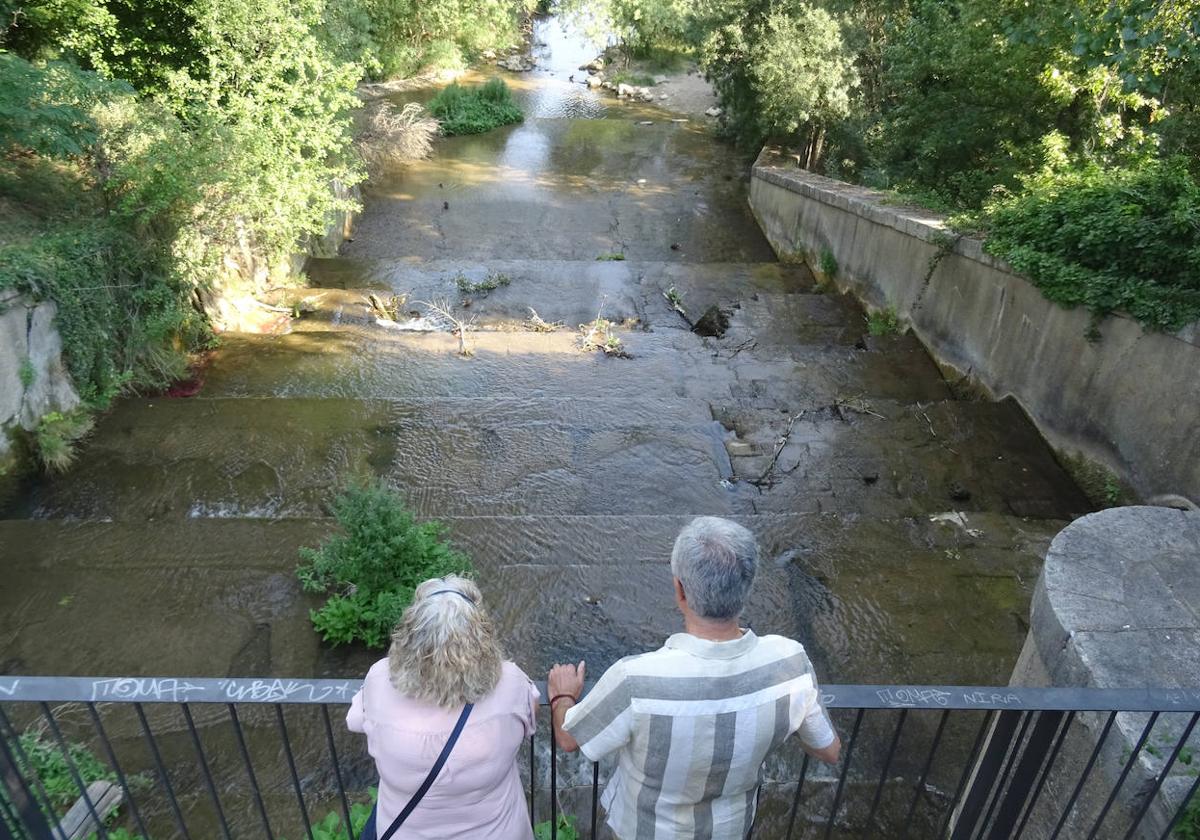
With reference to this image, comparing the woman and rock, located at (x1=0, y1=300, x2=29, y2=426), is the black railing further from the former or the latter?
rock, located at (x1=0, y1=300, x2=29, y2=426)

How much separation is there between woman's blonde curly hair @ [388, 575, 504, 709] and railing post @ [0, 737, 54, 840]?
3.56 ft

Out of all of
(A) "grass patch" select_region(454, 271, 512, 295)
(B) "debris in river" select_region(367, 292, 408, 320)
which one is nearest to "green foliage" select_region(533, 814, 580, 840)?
(B) "debris in river" select_region(367, 292, 408, 320)

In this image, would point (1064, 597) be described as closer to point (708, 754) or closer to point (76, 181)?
point (708, 754)

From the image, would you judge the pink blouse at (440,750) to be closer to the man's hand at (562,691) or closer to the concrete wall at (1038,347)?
the man's hand at (562,691)

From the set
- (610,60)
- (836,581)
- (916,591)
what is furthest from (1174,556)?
(610,60)

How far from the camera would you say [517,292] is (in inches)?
455

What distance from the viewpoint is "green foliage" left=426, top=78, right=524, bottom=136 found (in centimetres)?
2244

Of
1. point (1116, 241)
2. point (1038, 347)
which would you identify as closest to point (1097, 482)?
point (1038, 347)

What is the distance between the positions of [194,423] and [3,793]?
4898 mm

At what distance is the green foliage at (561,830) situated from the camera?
9.85 feet

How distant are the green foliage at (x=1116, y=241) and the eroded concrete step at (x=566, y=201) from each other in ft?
27.6

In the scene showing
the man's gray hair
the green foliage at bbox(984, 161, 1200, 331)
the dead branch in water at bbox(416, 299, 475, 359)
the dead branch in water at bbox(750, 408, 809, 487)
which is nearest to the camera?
the man's gray hair

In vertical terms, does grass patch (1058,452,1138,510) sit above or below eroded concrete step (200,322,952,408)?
above

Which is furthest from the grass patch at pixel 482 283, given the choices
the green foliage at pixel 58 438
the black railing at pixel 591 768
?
the black railing at pixel 591 768
